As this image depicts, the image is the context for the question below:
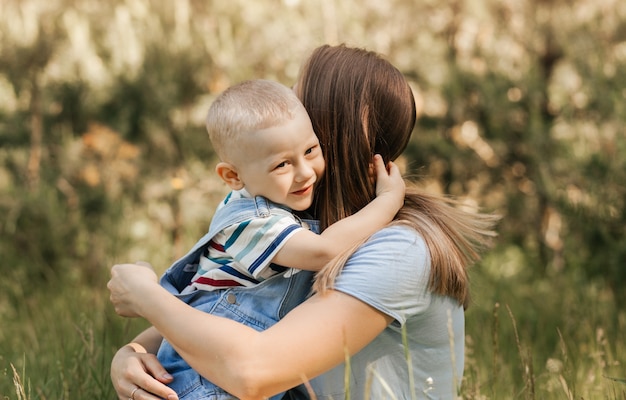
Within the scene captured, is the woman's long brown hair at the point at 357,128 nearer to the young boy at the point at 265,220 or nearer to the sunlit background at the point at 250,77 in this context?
the young boy at the point at 265,220

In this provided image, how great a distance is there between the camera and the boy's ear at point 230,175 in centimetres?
212

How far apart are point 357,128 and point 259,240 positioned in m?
0.38

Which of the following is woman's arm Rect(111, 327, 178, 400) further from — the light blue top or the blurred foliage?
the blurred foliage

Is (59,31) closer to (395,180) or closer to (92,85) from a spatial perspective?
(92,85)

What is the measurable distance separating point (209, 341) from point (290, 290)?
30 cm

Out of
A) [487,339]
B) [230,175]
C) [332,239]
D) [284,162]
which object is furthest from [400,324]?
[487,339]

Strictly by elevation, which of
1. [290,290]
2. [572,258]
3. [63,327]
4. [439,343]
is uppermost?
[290,290]

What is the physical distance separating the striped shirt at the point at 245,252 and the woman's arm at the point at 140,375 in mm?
218

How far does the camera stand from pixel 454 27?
18.5 feet

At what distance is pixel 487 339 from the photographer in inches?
141

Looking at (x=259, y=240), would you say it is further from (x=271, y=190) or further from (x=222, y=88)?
(x=222, y=88)

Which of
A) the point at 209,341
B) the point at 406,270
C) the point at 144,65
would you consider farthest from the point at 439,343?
the point at 144,65

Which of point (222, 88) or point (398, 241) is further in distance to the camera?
point (222, 88)

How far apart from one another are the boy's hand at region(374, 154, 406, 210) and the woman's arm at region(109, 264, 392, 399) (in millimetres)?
331
